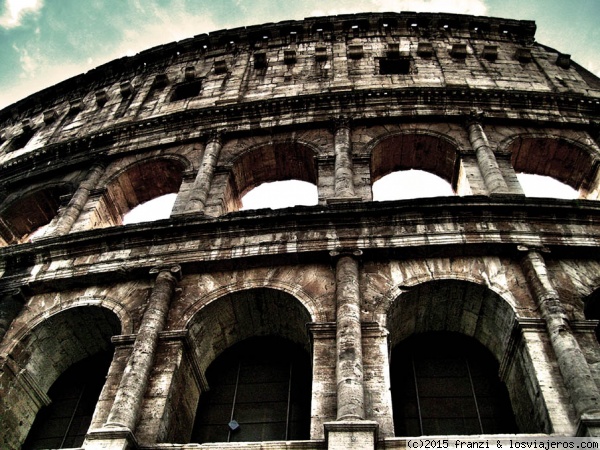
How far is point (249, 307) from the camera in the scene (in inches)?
369

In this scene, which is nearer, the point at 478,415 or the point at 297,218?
the point at 478,415

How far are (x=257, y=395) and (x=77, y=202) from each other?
6399 millimetres

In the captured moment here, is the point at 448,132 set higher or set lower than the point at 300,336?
higher

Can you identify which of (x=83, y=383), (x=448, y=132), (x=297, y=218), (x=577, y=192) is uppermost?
(x=448, y=132)

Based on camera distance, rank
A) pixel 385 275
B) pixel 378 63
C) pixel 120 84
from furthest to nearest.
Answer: pixel 120 84 < pixel 378 63 < pixel 385 275

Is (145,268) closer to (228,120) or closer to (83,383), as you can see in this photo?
(83,383)

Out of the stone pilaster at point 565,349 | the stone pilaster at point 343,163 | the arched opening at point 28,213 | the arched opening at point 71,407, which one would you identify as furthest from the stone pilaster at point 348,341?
the arched opening at point 28,213

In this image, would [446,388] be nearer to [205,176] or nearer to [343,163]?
[343,163]

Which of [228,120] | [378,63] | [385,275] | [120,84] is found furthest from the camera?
[120,84]

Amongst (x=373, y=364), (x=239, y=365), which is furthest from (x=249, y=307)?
(x=373, y=364)

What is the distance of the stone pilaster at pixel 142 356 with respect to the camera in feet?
23.8

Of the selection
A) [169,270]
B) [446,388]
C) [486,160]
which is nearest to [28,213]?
[169,270]

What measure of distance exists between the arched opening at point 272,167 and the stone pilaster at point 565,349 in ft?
18.3

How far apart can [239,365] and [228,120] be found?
262 inches
